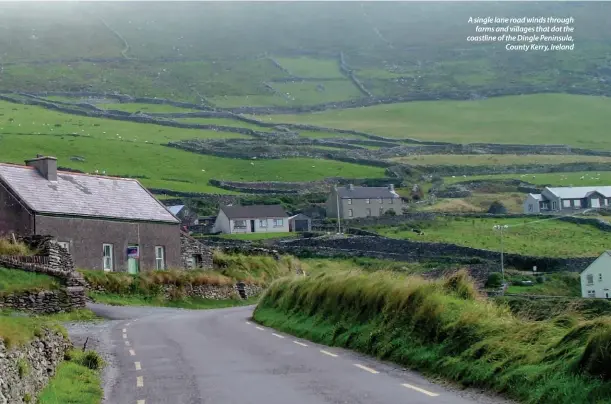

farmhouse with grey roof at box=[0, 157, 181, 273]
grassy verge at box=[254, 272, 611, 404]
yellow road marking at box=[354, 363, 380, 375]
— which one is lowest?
yellow road marking at box=[354, 363, 380, 375]

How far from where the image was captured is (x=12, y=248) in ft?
120

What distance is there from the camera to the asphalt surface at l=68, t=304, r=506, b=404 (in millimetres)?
14312

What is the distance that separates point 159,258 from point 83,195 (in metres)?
6.03

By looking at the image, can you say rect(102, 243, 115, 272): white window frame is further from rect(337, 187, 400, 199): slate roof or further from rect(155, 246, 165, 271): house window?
rect(337, 187, 400, 199): slate roof

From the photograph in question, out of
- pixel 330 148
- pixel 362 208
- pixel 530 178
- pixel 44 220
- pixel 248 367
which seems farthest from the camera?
pixel 330 148

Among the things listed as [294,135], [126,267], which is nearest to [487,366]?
[126,267]

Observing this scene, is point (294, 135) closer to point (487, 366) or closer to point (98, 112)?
point (98, 112)

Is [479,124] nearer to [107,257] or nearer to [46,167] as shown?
[107,257]

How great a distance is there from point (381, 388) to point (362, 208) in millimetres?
88512

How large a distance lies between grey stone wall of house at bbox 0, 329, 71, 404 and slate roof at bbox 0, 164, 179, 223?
979 inches

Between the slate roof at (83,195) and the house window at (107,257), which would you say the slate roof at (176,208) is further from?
the house window at (107,257)

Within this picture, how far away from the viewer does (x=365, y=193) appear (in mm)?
105062

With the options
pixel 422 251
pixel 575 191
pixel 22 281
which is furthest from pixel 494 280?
pixel 575 191

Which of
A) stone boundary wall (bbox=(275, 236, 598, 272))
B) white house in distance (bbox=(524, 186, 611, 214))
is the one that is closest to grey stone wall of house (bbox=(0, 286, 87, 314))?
stone boundary wall (bbox=(275, 236, 598, 272))
